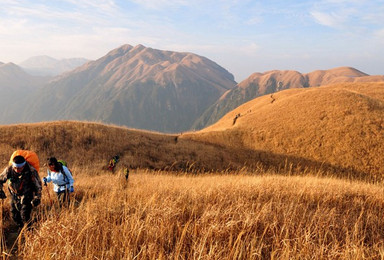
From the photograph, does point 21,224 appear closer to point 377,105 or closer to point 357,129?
point 357,129

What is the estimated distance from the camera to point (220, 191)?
17.8ft

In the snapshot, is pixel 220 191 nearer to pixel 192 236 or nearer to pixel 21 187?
pixel 192 236

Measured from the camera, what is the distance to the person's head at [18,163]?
Answer: 528 cm

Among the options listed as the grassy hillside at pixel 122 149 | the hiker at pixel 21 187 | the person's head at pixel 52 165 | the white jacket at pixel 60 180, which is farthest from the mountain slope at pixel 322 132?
the hiker at pixel 21 187

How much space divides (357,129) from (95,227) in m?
38.7

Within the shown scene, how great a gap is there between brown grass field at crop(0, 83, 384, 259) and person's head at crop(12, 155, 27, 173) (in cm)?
121

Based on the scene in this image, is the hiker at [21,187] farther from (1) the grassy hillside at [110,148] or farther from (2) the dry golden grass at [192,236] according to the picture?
(1) the grassy hillside at [110,148]

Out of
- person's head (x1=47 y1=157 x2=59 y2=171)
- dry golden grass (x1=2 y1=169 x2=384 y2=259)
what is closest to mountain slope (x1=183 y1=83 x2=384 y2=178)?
person's head (x1=47 y1=157 x2=59 y2=171)

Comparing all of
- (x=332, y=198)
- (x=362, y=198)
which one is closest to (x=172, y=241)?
(x=332, y=198)

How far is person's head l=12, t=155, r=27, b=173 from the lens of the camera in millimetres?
5281

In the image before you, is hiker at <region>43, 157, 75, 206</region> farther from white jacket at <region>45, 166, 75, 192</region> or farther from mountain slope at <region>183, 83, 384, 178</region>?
mountain slope at <region>183, 83, 384, 178</region>

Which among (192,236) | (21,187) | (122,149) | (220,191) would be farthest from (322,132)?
(21,187)

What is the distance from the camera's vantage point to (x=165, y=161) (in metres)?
25.3

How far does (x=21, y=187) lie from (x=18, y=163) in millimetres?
683
